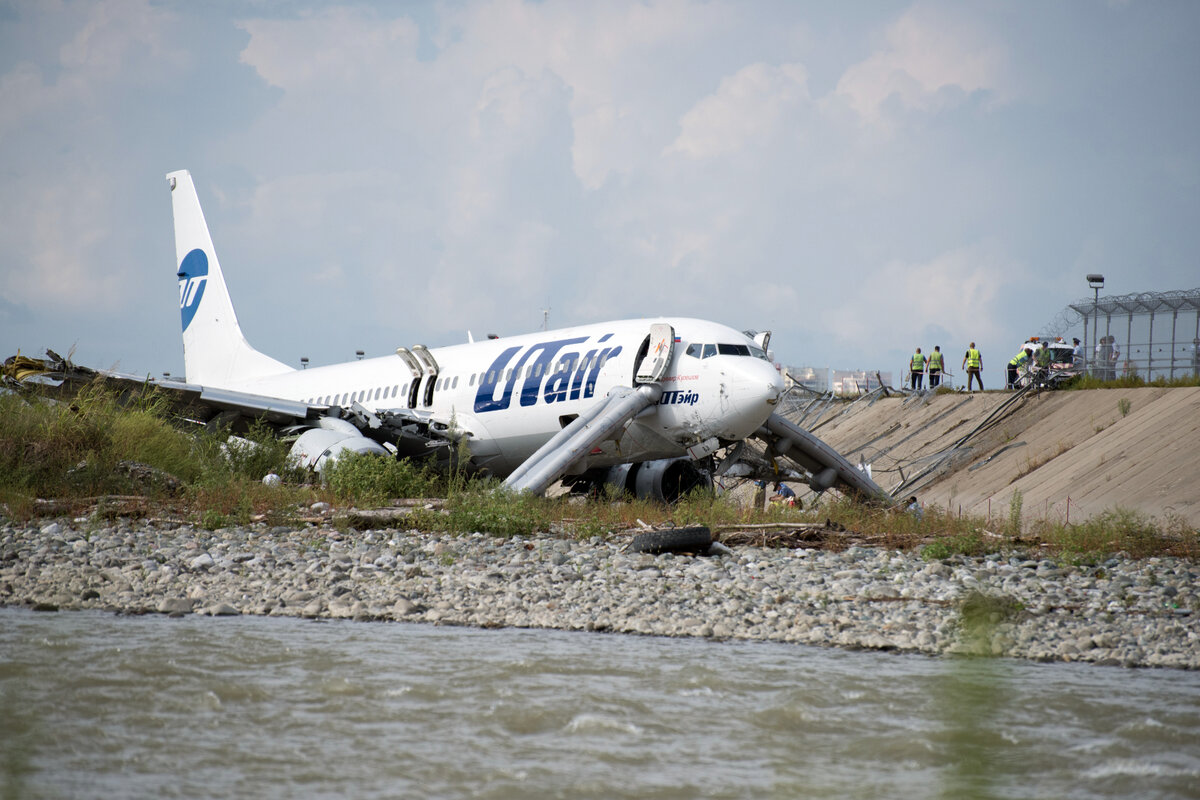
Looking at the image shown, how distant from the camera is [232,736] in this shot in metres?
4.70

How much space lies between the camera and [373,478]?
16.2 metres

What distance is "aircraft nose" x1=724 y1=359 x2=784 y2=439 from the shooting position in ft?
54.3

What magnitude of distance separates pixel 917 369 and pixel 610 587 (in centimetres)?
2799

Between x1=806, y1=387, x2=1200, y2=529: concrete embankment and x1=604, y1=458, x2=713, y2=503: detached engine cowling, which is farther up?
x1=806, y1=387, x2=1200, y2=529: concrete embankment

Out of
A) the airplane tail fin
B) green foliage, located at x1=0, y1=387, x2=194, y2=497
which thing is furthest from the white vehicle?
green foliage, located at x1=0, y1=387, x2=194, y2=497

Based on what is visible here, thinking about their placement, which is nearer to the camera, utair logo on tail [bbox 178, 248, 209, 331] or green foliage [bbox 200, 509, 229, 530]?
green foliage [bbox 200, 509, 229, 530]

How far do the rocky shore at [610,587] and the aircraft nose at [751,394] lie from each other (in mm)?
4405

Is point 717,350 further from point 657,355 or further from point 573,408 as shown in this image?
point 573,408

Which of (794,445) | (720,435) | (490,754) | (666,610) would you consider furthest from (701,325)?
(490,754)

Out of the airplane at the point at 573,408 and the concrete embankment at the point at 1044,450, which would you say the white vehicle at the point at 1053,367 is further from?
the airplane at the point at 573,408

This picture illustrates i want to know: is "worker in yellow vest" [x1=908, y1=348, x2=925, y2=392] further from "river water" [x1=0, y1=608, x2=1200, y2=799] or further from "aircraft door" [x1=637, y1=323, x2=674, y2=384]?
"river water" [x1=0, y1=608, x2=1200, y2=799]

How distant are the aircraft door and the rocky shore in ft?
16.2

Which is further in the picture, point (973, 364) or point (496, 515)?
point (973, 364)

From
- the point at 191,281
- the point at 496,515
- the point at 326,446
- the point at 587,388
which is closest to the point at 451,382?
the point at 326,446
